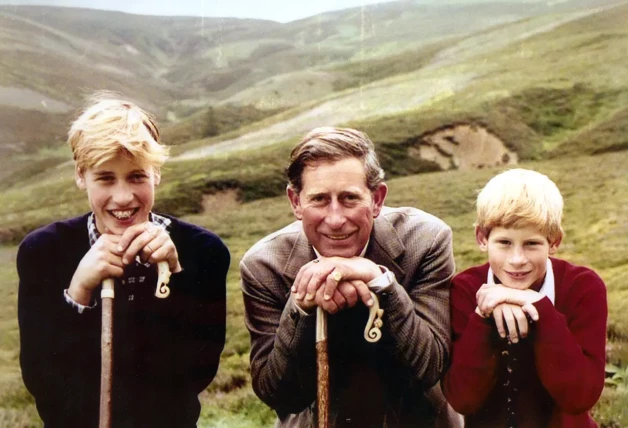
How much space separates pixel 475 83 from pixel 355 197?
88.2 inches

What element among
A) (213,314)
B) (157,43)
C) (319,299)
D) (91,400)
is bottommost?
(91,400)

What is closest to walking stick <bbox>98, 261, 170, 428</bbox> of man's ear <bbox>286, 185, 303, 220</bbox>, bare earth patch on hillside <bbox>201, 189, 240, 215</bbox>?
man's ear <bbox>286, 185, 303, 220</bbox>

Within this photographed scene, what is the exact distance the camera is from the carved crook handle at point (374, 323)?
3.98m

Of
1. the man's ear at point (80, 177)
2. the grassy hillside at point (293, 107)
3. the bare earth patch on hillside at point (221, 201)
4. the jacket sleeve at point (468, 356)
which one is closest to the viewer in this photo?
the jacket sleeve at point (468, 356)

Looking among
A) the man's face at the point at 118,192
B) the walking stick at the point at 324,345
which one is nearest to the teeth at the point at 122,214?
the man's face at the point at 118,192

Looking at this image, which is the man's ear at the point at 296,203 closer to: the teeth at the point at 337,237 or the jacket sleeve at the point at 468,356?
the teeth at the point at 337,237

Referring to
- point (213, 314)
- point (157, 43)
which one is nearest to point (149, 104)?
point (157, 43)

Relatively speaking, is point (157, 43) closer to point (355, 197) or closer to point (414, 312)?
point (355, 197)

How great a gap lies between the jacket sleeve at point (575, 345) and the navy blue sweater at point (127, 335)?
174cm

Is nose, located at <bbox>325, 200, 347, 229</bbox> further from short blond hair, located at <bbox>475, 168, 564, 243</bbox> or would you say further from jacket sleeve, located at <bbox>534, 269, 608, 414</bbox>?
jacket sleeve, located at <bbox>534, 269, 608, 414</bbox>

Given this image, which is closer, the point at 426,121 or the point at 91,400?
the point at 91,400

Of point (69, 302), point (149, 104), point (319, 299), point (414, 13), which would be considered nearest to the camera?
point (319, 299)

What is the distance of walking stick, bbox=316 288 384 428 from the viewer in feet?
13.1

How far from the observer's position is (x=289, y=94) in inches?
236
